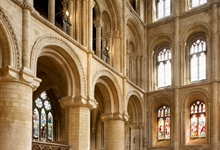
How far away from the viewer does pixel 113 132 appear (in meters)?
20.6

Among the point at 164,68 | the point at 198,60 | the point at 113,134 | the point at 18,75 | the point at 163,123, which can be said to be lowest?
the point at 113,134

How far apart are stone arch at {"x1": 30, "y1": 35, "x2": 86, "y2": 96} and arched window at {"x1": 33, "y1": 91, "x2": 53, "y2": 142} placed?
8135 millimetres

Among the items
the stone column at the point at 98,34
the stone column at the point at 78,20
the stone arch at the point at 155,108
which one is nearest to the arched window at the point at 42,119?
the stone column at the point at 98,34

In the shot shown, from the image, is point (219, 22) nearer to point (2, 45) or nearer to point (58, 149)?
point (58, 149)

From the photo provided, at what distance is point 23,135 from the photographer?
12422 millimetres

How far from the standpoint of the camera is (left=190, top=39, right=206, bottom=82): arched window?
24906mm

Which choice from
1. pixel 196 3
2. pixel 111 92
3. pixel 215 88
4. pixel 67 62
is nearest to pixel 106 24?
pixel 111 92

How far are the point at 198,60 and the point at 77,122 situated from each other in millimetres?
11813

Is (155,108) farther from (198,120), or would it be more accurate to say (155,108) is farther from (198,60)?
(198,60)

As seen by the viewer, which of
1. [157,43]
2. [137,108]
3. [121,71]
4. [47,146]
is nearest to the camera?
[47,146]

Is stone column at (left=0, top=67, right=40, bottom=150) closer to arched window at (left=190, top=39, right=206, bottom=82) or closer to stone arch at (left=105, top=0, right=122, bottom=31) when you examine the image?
stone arch at (left=105, top=0, right=122, bottom=31)

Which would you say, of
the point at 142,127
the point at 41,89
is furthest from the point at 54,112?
the point at 142,127

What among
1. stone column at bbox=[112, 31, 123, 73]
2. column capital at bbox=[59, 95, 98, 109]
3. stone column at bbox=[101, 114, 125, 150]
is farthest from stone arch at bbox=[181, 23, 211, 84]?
column capital at bbox=[59, 95, 98, 109]

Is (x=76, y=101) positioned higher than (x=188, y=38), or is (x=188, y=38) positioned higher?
(x=188, y=38)
